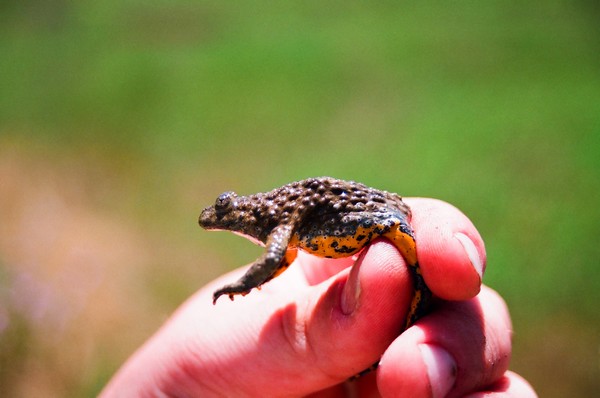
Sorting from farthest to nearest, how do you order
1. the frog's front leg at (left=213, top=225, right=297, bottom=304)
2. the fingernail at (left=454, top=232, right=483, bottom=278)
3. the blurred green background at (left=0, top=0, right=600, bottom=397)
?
the blurred green background at (left=0, top=0, right=600, bottom=397), the fingernail at (left=454, top=232, right=483, bottom=278), the frog's front leg at (left=213, top=225, right=297, bottom=304)

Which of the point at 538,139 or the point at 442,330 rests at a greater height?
the point at 538,139

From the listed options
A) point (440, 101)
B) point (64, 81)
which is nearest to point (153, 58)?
point (64, 81)

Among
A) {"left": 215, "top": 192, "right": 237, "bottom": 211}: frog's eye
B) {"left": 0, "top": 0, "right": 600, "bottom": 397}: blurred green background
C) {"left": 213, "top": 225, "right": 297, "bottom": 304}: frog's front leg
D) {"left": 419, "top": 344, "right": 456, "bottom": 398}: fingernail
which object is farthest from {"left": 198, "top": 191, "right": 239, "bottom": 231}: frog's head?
{"left": 0, "top": 0, "right": 600, "bottom": 397}: blurred green background

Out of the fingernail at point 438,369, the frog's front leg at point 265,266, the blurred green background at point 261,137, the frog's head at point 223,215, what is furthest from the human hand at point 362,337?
the blurred green background at point 261,137

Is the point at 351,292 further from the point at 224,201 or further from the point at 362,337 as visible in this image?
the point at 224,201

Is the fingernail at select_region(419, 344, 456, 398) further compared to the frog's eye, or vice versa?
the frog's eye

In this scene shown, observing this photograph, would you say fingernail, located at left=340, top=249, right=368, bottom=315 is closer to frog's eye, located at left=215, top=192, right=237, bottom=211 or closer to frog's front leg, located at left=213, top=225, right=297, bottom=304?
frog's front leg, located at left=213, top=225, right=297, bottom=304

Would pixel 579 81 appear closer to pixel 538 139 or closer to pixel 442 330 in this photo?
pixel 538 139
